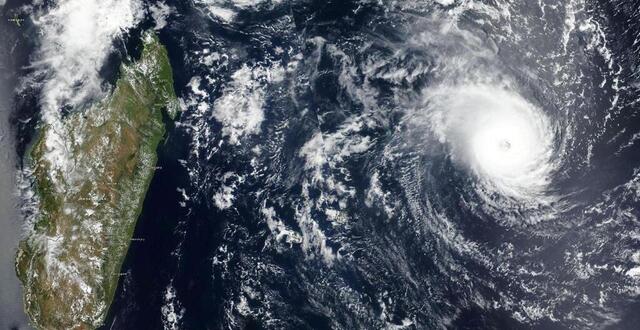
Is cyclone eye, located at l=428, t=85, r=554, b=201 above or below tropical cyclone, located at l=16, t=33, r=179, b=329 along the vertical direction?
above

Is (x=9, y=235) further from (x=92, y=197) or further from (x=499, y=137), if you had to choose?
(x=499, y=137)

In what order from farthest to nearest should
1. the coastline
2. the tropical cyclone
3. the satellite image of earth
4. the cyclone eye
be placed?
the tropical cyclone
the coastline
the cyclone eye
the satellite image of earth

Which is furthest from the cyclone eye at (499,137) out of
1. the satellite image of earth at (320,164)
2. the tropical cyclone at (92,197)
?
the tropical cyclone at (92,197)

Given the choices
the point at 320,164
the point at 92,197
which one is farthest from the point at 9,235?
the point at 320,164

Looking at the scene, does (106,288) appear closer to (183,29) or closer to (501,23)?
(183,29)

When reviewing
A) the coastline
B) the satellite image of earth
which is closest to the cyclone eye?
the satellite image of earth

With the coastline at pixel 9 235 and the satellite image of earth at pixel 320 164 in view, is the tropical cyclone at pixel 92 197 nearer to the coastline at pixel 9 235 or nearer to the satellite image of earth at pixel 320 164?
the satellite image of earth at pixel 320 164

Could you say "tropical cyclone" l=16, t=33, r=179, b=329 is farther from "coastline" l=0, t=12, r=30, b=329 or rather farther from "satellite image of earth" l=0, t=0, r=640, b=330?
"coastline" l=0, t=12, r=30, b=329
